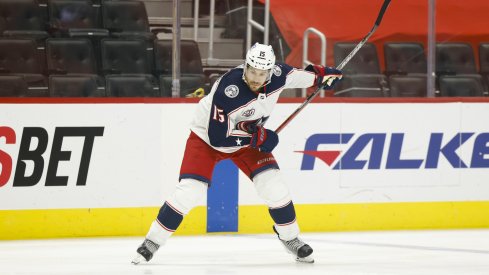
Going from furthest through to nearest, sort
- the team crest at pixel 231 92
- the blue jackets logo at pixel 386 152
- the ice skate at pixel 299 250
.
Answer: the blue jackets logo at pixel 386 152, the ice skate at pixel 299 250, the team crest at pixel 231 92

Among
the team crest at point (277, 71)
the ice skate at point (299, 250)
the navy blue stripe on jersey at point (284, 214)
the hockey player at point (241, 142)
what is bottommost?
the ice skate at point (299, 250)

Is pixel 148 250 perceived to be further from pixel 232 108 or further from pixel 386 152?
pixel 386 152

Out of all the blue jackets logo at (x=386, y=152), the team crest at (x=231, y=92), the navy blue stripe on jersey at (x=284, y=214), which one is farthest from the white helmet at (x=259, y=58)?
the blue jackets logo at (x=386, y=152)

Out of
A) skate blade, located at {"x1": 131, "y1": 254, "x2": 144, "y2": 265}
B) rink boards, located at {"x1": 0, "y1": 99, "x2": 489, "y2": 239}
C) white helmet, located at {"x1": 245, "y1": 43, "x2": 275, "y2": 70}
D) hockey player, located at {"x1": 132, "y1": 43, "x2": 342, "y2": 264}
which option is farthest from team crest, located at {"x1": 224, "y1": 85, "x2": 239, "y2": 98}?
rink boards, located at {"x1": 0, "y1": 99, "x2": 489, "y2": 239}

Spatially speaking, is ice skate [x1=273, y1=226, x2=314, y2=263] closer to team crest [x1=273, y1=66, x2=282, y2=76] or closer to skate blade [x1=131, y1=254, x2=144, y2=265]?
skate blade [x1=131, y1=254, x2=144, y2=265]

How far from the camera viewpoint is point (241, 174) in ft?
22.1

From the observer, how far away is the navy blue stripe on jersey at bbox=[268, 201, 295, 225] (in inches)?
214

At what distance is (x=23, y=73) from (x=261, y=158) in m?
2.47

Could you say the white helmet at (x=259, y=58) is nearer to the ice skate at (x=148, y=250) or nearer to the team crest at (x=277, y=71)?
the team crest at (x=277, y=71)

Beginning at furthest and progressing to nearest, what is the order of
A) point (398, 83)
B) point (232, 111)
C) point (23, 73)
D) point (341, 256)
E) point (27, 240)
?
point (398, 83) < point (23, 73) < point (27, 240) < point (341, 256) < point (232, 111)

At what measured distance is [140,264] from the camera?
17.6 ft

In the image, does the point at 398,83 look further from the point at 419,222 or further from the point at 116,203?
the point at 116,203

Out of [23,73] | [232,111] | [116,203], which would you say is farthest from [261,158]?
[23,73]

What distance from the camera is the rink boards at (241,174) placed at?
6355mm
